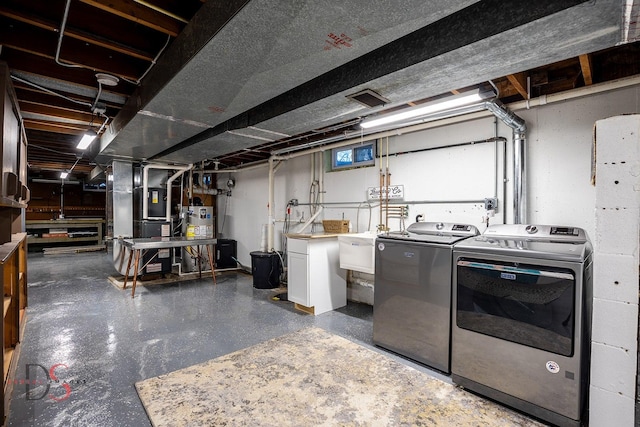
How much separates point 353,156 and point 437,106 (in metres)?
1.75

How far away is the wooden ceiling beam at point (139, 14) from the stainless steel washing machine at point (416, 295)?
2369 mm

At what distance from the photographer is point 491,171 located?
3016 millimetres

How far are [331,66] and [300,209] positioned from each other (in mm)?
3406

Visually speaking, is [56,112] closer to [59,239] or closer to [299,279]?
[299,279]

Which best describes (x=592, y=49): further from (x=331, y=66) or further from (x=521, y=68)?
(x=331, y=66)

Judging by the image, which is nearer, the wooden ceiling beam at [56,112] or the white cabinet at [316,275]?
the wooden ceiling beam at [56,112]

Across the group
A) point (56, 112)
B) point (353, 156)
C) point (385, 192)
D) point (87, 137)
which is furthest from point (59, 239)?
point (385, 192)

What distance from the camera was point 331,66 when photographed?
2.04m

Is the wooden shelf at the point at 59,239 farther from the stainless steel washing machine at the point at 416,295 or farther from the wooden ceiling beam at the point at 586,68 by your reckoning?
the wooden ceiling beam at the point at 586,68

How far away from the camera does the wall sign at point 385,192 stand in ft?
12.4

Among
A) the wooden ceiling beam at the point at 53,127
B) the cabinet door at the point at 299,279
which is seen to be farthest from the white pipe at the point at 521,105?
the wooden ceiling beam at the point at 53,127

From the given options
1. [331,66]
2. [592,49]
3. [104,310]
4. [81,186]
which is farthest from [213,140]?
[81,186]

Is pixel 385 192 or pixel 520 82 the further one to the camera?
pixel 385 192

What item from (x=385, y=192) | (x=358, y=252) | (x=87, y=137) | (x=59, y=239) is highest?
(x=87, y=137)
